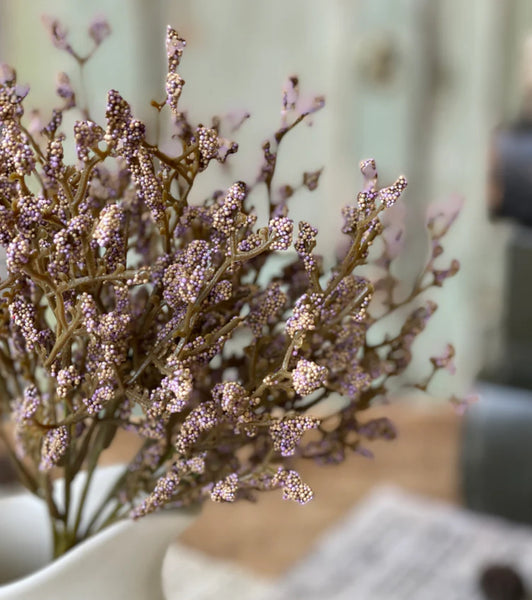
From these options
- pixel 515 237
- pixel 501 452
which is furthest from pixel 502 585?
pixel 515 237

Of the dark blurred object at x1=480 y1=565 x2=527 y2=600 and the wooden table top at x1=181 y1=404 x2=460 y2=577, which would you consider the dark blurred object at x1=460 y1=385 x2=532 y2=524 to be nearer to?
the wooden table top at x1=181 y1=404 x2=460 y2=577

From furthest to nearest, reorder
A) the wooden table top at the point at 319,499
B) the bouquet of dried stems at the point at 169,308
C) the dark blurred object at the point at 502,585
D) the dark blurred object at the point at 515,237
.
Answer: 1. the dark blurred object at the point at 515,237
2. the wooden table top at the point at 319,499
3. the dark blurred object at the point at 502,585
4. the bouquet of dried stems at the point at 169,308

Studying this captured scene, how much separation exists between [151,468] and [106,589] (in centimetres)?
6

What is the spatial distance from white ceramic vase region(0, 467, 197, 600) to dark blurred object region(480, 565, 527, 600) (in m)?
0.41

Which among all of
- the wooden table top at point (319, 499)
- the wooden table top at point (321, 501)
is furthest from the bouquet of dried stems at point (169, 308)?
the wooden table top at point (321, 501)

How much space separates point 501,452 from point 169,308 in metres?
0.67

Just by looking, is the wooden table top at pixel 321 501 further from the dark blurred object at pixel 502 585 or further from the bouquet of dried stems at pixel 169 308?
the bouquet of dried stems at pixel 169 308

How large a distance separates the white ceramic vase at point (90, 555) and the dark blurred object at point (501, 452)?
1.89 ft

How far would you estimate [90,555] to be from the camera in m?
0.36

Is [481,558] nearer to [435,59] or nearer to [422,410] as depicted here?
[422,410]

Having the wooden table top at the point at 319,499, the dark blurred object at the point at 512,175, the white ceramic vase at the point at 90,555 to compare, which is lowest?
Answer: the wooden table top at the point at 319,499

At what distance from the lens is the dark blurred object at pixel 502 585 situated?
70cm

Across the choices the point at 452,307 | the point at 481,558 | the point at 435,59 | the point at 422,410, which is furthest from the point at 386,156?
the point at 481,558

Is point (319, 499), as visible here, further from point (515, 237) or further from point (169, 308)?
point (169, 308)
